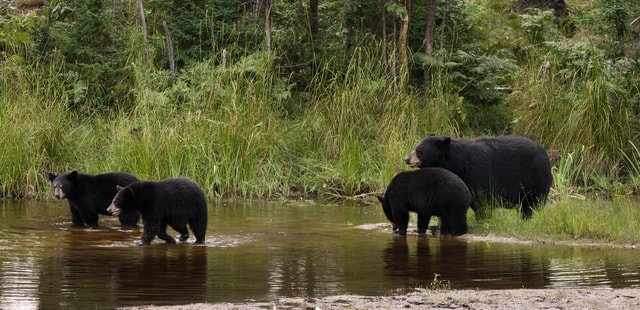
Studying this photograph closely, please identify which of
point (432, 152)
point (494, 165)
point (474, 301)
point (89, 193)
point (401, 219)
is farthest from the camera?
point (89, 193)

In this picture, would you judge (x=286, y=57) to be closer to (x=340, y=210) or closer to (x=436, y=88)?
(x=436, y=88)

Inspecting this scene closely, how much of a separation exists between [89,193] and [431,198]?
4.12 meters

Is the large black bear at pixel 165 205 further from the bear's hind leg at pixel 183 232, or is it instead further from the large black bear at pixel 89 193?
the large black bear at pixel 89 193

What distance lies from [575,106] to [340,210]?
15.5 ft

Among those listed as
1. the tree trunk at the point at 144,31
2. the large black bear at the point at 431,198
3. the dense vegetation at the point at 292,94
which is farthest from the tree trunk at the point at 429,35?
the large black bear at the point at 431,198

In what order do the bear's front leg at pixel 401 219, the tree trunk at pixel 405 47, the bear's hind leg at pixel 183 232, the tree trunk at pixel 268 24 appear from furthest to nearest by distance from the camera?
the tree trunk at pixel 268 24 < the tree trunk at pixel 405 47 < the bear's front leg at pixel 401 219 < the bear's hind leg at pixel 183 232

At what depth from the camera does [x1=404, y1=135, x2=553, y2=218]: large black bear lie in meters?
12.4

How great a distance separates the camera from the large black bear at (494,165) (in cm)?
1236

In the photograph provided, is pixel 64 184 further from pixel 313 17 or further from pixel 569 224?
pixel 313 17

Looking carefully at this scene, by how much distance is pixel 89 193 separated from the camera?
12.7 metres

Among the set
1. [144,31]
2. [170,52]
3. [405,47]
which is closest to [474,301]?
[405,47]

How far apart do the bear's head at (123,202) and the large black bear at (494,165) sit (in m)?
3.29

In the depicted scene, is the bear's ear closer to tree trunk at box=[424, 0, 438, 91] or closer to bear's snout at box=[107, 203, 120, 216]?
bear's snout at box=[107, 203, 120, 216]

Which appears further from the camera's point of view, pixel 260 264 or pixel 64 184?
pixel 64 184
